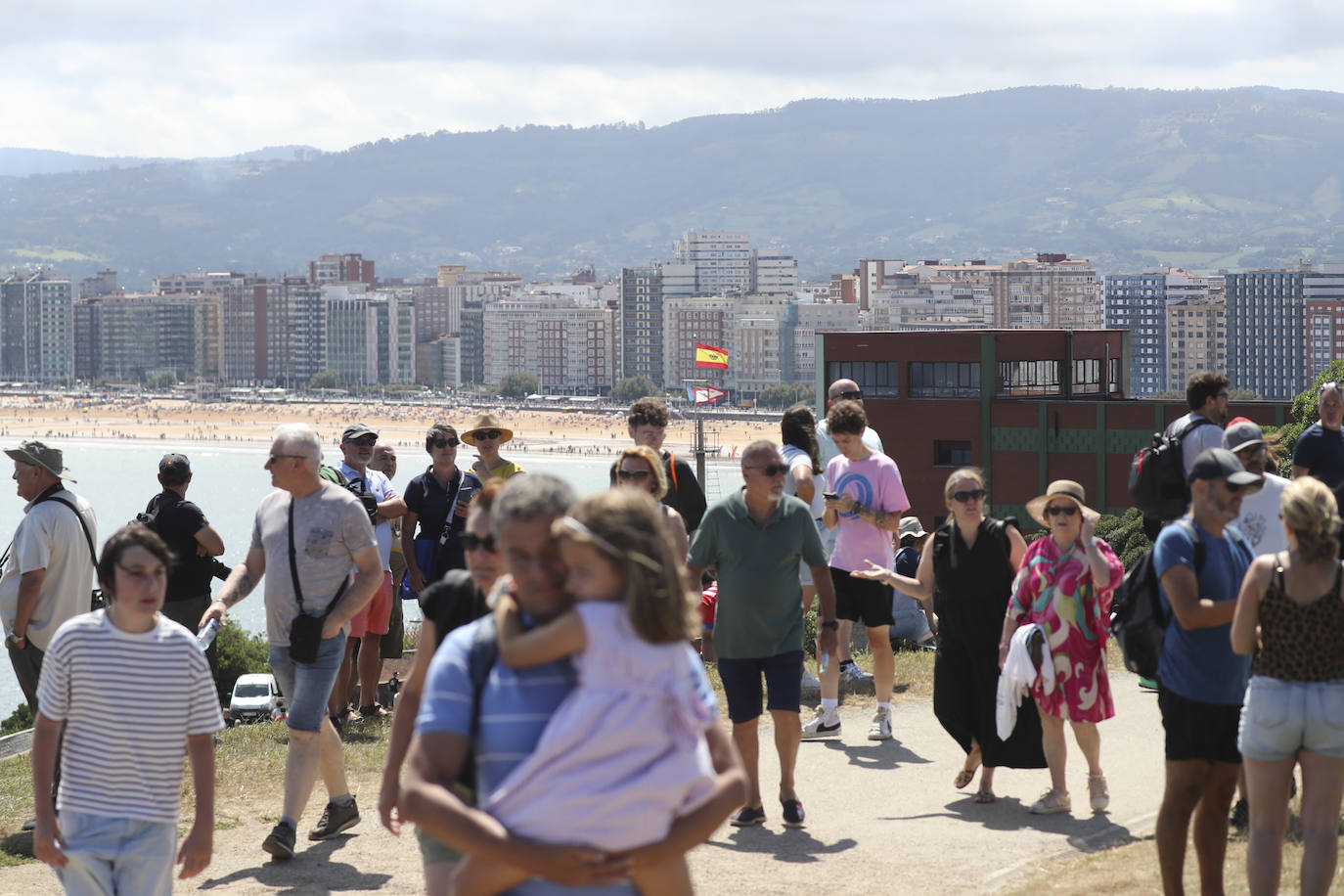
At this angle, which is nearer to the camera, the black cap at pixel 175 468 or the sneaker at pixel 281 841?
the sneaker at pixel 281 841

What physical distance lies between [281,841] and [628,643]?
3487 mm

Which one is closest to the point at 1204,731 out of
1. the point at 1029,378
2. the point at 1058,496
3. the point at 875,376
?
the point at 1058,496

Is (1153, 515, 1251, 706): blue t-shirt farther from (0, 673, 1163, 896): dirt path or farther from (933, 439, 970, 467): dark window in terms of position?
(933, 439, 970, 467): dark window

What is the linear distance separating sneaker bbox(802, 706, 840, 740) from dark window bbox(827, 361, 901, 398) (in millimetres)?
35520

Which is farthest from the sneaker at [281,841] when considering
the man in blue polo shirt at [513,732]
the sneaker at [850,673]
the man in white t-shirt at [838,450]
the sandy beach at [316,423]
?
the sandy beach at [316,423]

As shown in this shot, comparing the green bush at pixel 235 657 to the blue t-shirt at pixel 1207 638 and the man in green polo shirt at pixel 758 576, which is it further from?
the blue t-shirt at pixel 1207 638

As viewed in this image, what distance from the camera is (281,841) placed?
221 inches

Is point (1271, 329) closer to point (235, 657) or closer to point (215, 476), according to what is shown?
point (215, 476)

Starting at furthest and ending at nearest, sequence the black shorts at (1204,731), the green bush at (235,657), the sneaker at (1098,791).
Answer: the green bush at (235,657) → the sneaker at (1098,791) → the black shorts at (1204,731)

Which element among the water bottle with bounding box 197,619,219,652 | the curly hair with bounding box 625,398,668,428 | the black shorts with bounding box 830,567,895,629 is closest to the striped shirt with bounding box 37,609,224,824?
the water bottle with bounding box 197,619,219,652

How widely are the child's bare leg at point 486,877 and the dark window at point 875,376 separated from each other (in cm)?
4059

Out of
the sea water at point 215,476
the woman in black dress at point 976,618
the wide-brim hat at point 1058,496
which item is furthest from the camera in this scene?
the sea water at point 215,476

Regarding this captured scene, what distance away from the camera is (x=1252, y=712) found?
165 inches

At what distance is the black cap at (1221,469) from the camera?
428 cm
